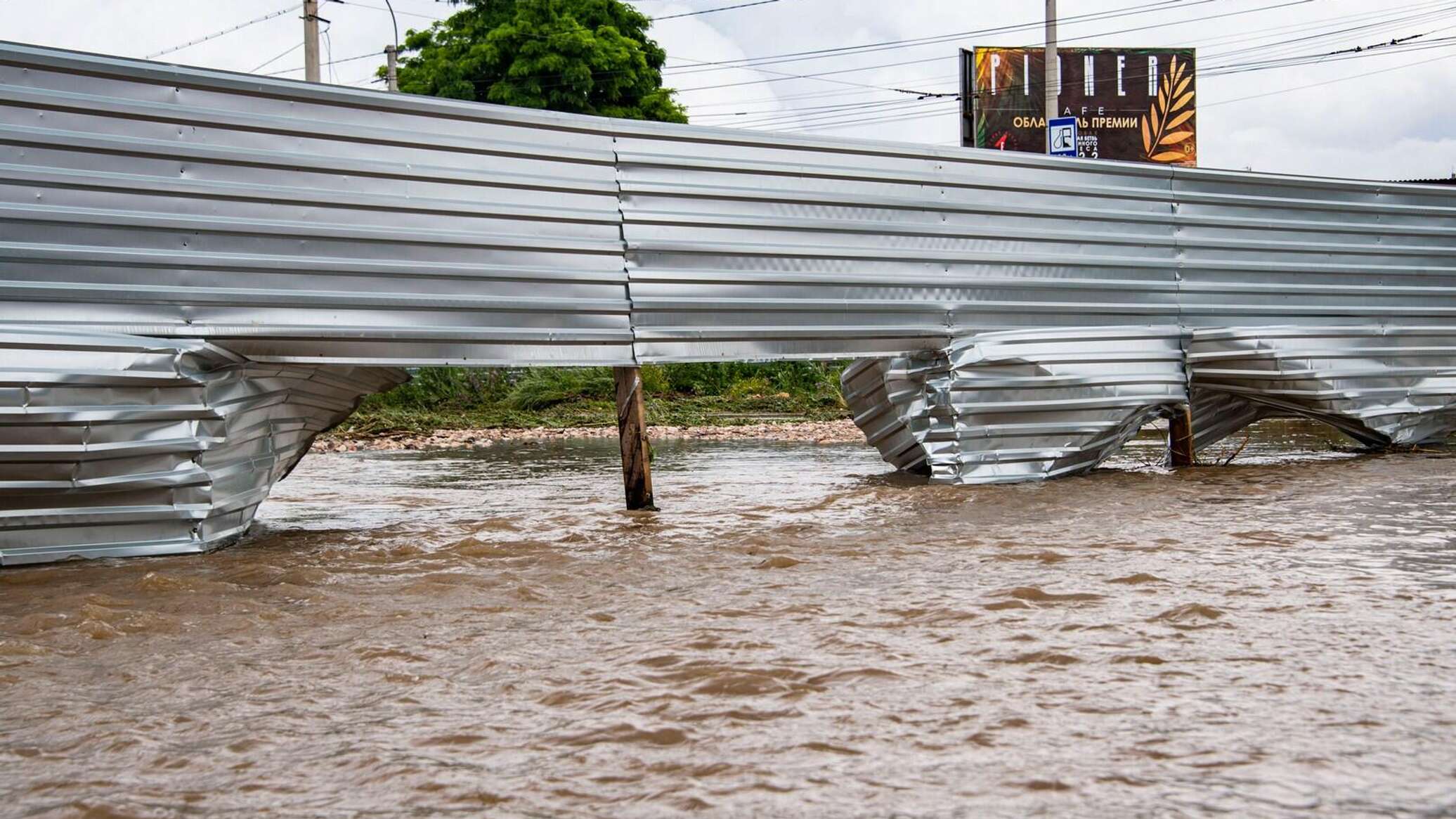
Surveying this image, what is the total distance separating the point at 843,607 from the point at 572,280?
3149mm

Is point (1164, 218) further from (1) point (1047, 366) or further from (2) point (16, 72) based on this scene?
(2) point (16, 72)

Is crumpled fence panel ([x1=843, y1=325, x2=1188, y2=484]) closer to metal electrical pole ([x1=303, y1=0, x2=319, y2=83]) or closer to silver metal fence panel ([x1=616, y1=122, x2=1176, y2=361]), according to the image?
silver metal fence panel ([x1=616, y1=122, x2=1176, y2=361])

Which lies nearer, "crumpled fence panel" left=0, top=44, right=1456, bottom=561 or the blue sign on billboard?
"crumpled fence panel" left=0, top=44, right=1456, bottom=561

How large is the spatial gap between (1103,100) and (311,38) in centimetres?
2136

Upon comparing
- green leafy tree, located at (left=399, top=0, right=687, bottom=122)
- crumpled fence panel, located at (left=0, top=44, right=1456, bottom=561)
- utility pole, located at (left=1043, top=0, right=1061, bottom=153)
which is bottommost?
crumpled fence panel, located at (left=0, top=44, right=1456, bottom=561)

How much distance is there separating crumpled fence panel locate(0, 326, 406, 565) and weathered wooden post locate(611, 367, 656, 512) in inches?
82.8

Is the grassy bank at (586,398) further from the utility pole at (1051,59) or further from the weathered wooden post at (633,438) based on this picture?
the weathered wooden post at (633,438)

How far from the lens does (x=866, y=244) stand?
771 cm

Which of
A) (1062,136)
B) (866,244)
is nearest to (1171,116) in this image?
(1062,136)

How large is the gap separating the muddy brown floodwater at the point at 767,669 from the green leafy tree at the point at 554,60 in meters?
29.0

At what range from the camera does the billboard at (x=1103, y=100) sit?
32219 mm

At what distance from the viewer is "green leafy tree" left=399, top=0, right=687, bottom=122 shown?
34.0 meters

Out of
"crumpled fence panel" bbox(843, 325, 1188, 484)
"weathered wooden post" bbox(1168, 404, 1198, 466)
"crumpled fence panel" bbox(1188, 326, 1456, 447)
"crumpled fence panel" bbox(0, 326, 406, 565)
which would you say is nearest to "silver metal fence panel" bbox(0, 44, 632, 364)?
"crumpled fence panel" bbox(0, 326, 406, 565)

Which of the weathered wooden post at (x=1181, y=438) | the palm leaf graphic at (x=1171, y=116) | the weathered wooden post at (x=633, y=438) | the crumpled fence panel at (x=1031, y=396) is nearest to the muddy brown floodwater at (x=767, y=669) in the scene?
the weathered wooden post at (x=633, y=438)
